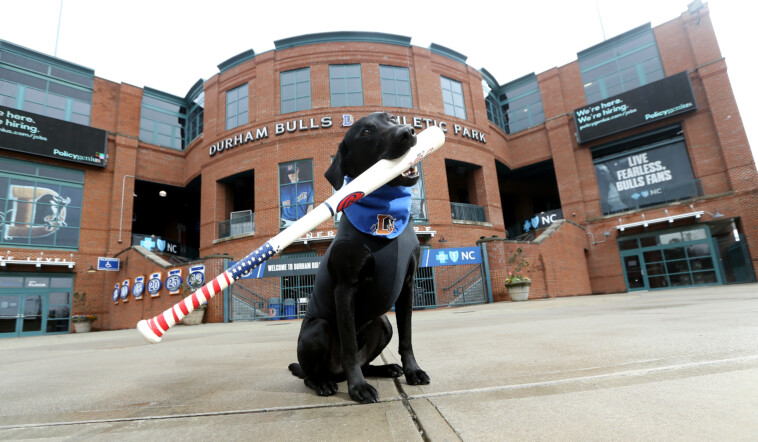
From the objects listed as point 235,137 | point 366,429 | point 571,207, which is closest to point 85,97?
point 235,137

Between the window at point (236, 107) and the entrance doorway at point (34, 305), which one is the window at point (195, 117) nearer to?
the window at point (236, 107)

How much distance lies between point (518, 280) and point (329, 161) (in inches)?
376

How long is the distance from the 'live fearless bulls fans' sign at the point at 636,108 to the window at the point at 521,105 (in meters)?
2.66

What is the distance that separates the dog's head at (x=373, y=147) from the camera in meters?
1.71

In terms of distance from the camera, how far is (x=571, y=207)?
19859 mm

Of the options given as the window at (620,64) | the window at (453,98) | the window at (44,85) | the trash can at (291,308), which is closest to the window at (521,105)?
the window at (620,64)

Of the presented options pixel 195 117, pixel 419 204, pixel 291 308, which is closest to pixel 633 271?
pixel 419 204

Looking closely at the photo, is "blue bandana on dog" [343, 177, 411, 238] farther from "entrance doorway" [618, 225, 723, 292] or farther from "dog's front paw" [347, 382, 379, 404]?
"entrance doorway" [618, 225, 723, 292]

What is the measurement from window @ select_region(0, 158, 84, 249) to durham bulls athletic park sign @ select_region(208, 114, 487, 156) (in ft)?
22.9

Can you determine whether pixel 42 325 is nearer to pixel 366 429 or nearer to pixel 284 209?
pixel 284 209

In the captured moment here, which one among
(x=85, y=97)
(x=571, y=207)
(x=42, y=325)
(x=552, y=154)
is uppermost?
(x=85, y=97)

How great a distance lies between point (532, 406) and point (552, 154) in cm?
2234

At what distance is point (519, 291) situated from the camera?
13383mm

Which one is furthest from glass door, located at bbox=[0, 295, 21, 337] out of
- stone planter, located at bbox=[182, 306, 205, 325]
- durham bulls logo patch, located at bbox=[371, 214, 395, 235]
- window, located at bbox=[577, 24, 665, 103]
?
window, located at bbox=[577, 24, 665, 103]
